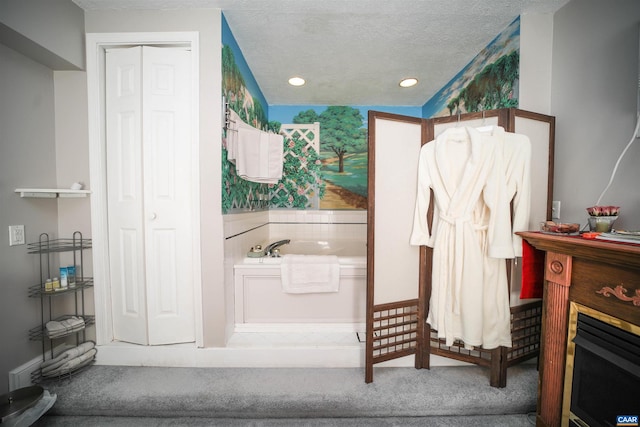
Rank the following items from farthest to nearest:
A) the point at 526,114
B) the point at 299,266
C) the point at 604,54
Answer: the point at 299,266 → the point at 526,114 → the point at 604,54

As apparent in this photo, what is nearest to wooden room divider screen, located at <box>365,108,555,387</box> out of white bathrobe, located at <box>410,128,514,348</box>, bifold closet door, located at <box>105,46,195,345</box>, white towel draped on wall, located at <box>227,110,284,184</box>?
white bathrobe, located at <box>410,128,514,348</box>

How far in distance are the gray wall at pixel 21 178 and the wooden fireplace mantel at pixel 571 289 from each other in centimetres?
307

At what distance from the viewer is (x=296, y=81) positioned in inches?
111

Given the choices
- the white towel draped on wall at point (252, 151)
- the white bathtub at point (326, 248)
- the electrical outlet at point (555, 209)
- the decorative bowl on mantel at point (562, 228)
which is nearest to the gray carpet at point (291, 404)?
the decorative bowl on mantel at point (562, 228)

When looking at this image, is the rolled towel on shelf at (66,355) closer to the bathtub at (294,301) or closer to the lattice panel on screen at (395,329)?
the bathtub at (294,301)

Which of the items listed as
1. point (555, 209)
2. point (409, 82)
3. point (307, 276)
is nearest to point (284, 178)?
point (307, 276)

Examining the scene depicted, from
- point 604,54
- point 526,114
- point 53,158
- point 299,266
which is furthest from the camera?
point 299,266

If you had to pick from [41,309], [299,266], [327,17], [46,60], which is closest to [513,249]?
[299,266]

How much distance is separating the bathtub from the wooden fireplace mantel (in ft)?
3.89

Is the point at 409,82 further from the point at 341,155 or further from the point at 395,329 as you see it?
the point at 395,329

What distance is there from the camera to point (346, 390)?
5.08 ft

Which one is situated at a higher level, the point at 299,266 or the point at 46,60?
the point at 46,60

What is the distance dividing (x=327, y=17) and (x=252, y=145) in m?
1.15

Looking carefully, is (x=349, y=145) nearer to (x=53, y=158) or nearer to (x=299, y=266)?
(x=299, y=266)
